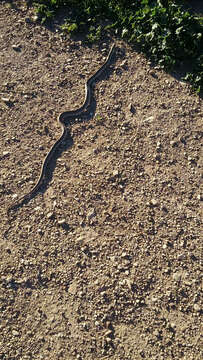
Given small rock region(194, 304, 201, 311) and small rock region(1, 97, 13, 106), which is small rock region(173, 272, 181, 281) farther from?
small rock region(1, 97, 13, 106)

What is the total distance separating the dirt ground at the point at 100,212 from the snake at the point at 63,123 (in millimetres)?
110

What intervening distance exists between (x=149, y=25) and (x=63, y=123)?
107 inches

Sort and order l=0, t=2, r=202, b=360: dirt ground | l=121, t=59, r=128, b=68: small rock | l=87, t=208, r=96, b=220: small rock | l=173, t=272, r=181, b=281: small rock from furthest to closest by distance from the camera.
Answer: l=121, t=59, r=128, b=68: small rock
l=87, t=208, r=96, b=220: small rock
l=173, t=272, r=181, b=281: small rock
l=0, t=2, r=202, b=360: dirt ground

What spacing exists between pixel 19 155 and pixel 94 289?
2624 mm

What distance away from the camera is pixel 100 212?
→ 18.1 feet

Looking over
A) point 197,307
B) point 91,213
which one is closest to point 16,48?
point 91,213

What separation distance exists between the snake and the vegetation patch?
60cm

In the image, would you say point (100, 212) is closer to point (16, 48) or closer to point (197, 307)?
point (197, 307)

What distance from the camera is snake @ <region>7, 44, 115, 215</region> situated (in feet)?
18.8

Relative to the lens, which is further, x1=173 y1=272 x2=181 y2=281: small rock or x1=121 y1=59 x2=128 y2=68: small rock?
x1=121 y1=59 x2=128 y2=68: small rock

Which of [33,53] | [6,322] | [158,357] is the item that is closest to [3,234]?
[6,322]

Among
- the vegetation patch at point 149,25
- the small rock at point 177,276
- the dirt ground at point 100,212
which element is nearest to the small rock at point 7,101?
the dirt ground at point 100,212

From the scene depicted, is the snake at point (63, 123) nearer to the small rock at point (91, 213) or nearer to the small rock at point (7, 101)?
the small rock at point (91, 213)

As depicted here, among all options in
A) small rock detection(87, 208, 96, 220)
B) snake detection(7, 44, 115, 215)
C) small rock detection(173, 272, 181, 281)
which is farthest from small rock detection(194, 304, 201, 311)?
snake detection(7, 44, 115, 215)
